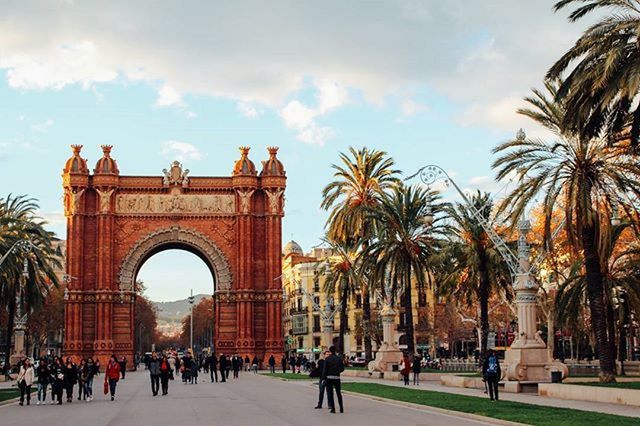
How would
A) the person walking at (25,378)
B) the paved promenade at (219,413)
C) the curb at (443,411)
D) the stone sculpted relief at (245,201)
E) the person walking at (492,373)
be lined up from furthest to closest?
1. the stone sculpted relief at (245,201)
2. the person walking at (25,378)
3. the person walking at (492,373)
4. the paved promenade at (219,413)
5. the curb at (443,411)

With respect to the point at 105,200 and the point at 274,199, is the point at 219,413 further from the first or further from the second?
the point at 105,200

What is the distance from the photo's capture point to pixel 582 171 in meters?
30.9

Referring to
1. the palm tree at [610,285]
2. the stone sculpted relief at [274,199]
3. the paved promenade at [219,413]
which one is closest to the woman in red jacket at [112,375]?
the paved promenade at [219,413]

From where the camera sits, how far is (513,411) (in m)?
21.8

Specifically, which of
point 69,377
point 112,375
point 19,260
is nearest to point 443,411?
point 69,377

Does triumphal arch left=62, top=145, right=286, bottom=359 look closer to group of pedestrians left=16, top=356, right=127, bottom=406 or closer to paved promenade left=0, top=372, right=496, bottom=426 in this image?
group of pedestrians left=16, top=356, right=127, bottom=406

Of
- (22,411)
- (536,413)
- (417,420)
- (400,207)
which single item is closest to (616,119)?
(536,413)

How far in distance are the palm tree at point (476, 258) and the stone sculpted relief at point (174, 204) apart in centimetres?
2965

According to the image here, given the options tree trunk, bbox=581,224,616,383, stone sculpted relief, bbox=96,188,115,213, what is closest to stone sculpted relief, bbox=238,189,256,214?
stone sculpted relief, bbox=96,188,115,213

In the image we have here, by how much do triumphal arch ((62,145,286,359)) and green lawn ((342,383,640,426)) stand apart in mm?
43364

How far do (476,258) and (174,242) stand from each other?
35333 mm

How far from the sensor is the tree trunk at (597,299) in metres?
31.0

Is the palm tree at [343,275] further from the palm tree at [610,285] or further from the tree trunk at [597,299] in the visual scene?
the tree trunk at [597,299]

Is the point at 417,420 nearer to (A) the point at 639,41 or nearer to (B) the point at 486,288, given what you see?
(A) the point at 639,41
